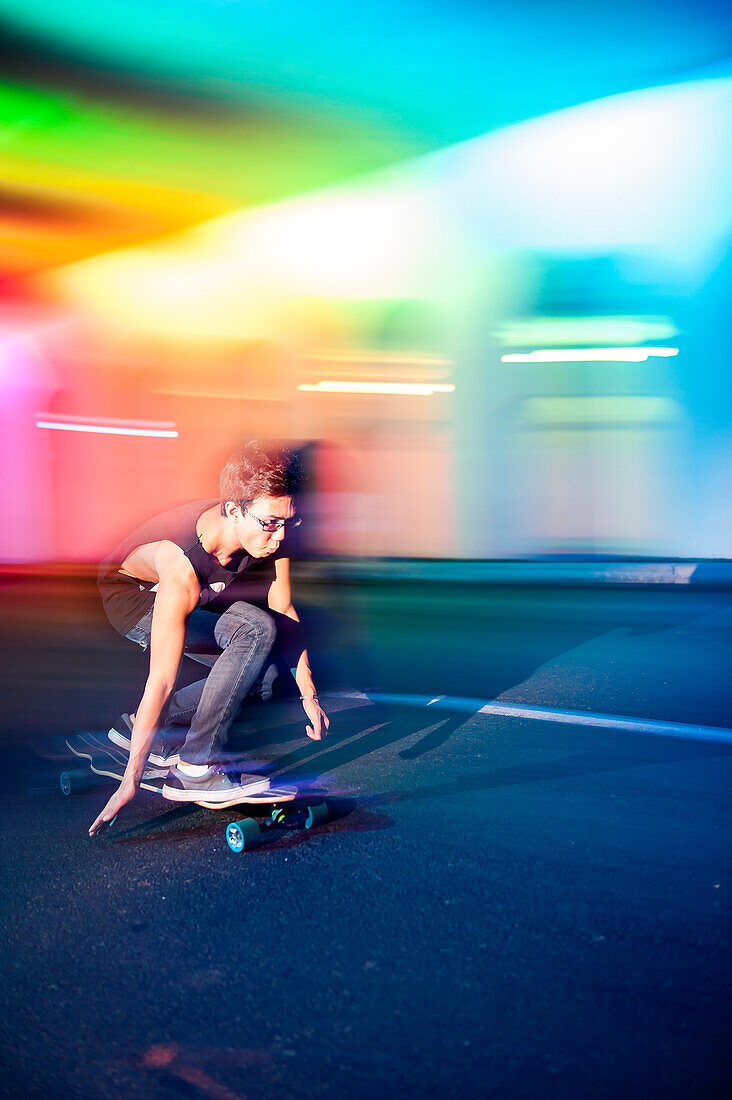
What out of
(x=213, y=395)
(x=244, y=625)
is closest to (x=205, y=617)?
(x=244, y=625)

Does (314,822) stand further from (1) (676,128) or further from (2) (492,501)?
(1) (676,128)

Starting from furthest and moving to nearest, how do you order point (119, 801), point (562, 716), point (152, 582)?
1. point (562, 716)
2. point (152, 582)
3. point (119, 801)

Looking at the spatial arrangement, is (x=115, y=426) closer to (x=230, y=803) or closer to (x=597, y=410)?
(x=597, y=410)

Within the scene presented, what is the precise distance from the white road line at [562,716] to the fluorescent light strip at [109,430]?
44.2ft

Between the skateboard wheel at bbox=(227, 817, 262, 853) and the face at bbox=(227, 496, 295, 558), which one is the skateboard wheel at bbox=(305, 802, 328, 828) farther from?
the face at bbox=(227, 496, 295, 558)

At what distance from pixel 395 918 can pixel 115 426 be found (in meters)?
16.9

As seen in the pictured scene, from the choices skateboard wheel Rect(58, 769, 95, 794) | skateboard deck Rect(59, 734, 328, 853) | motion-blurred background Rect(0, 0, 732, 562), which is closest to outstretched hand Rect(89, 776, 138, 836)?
skateboard deck Rect(59, 734, 328, 853)

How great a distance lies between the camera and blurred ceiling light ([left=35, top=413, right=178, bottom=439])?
1842cm

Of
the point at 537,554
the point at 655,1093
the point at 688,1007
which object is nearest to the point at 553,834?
the point at 688,1007

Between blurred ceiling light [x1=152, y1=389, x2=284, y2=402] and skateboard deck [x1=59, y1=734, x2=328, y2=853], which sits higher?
blurred ceiling light [x1=152, y1=389, x2=284, y2=402]

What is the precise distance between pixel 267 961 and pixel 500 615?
8.10 meters

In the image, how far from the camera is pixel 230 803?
11.6 ft

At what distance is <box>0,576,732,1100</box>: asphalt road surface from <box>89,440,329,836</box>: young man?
0.25 m

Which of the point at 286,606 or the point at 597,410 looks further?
the point at 597,410
